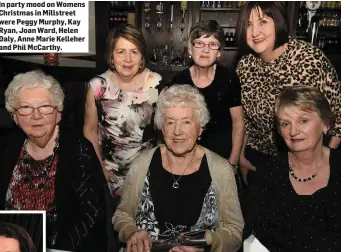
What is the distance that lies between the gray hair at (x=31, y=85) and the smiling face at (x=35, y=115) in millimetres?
12

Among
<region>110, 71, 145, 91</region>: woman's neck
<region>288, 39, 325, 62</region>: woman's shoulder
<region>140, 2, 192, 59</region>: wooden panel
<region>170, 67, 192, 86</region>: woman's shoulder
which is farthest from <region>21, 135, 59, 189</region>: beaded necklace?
<region>140, 2, 192, 59</region>: wooden panel

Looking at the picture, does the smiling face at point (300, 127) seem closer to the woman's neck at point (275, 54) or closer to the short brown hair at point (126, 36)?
the woman's neck at point (275, 54)

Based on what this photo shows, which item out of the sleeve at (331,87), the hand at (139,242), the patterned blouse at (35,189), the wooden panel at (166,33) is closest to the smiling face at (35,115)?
the patterned blouse at (35,189)

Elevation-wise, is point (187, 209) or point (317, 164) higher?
point (317, 164)

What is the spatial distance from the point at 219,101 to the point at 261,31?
0.37 meters

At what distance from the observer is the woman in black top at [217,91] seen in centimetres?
181

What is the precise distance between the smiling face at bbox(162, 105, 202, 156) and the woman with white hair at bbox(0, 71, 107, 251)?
0.92 feet

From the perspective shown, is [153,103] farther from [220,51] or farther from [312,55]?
[312,55]

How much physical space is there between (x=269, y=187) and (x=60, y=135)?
2.47ft

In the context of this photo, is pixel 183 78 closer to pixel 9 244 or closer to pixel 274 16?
pixel 274 16

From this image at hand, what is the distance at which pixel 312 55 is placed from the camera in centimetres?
168

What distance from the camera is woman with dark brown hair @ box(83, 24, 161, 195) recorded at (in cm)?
A: 176

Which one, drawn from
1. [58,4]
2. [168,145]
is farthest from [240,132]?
[58,4]

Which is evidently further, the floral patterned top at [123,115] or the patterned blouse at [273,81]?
the floral patterned top at [123,115]
